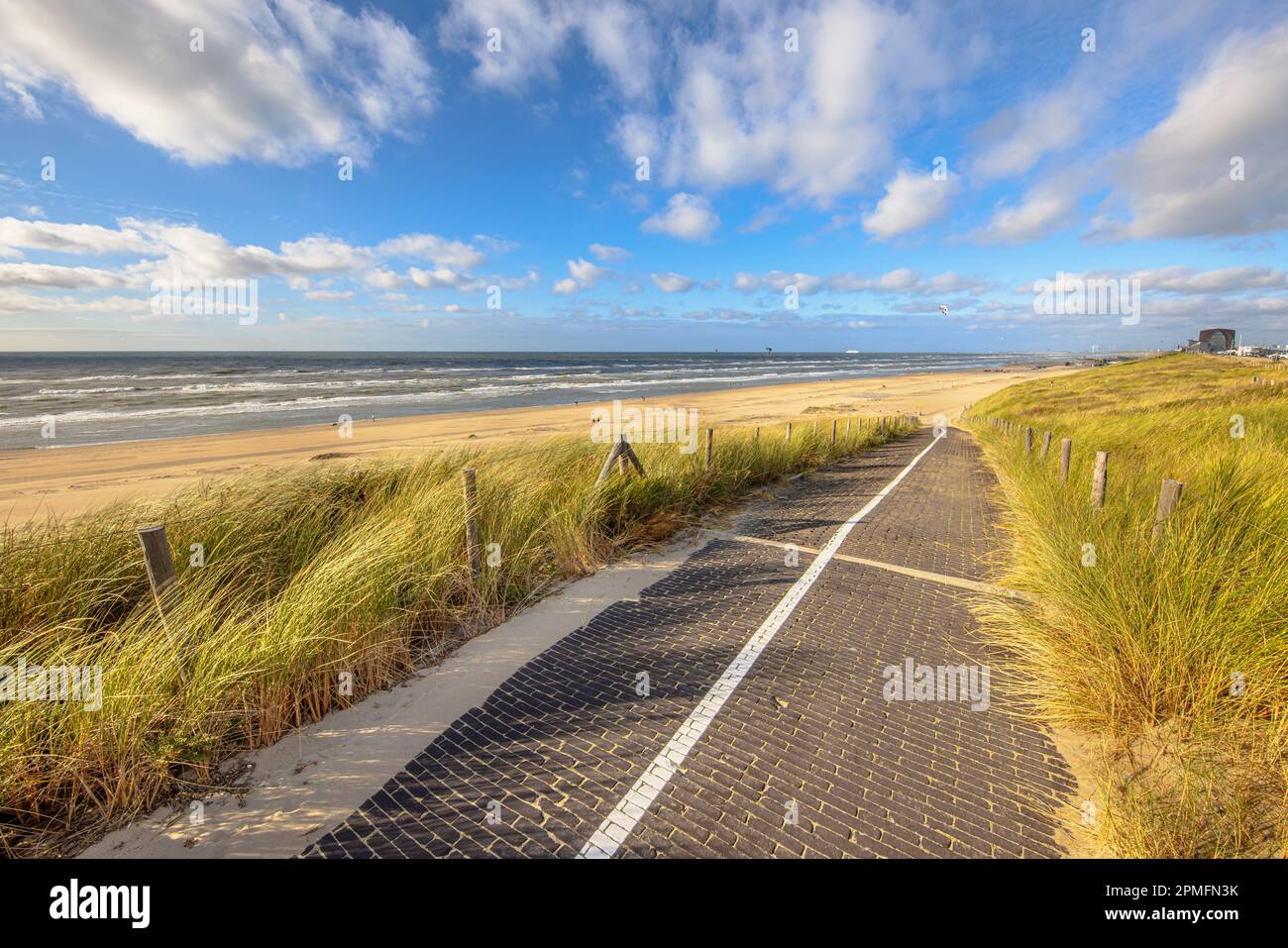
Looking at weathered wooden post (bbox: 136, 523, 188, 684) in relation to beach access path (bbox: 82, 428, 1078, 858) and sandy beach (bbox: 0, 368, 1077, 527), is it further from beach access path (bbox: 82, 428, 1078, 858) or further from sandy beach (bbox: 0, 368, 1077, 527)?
sandy beach (bbox: 0, 368, 1077, 527)

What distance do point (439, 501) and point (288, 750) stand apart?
11.4 feet

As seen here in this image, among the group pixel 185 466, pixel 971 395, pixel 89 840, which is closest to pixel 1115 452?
pixel 89 840

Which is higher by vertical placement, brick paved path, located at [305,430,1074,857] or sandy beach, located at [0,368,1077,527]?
sandy beach, located at [0,368,1077,527]

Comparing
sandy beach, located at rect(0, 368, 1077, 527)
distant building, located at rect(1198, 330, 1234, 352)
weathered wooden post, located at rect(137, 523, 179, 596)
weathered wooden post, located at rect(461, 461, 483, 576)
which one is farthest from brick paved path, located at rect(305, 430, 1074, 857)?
distant building, located at rect(1198, 330, 1234, 352)

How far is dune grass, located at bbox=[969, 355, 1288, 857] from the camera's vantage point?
2.60 m

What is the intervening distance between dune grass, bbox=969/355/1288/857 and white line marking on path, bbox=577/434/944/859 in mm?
2014

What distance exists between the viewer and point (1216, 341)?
307 ft

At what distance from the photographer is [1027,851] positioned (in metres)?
2.60

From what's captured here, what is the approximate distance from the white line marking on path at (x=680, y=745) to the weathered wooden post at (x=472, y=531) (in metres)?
3.04

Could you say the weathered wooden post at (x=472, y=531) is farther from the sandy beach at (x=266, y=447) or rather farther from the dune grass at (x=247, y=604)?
the sandy beach at (x=266, y=447)

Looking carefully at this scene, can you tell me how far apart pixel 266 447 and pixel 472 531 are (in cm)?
2005

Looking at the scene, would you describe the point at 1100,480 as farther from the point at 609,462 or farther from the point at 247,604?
the point at 247,604

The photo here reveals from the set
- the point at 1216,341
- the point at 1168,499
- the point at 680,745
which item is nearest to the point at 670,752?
the point at 680,745
